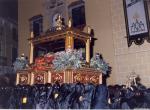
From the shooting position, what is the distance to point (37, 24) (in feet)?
22.4

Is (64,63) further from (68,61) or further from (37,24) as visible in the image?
(37,24)

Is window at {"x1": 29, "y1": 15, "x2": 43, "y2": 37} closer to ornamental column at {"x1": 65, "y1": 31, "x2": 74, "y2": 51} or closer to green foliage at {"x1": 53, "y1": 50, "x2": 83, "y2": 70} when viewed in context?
ornamental column at {"x1": 65, "y1": 31, "x2": 74, "y2": 51}

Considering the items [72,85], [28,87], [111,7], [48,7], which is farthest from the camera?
[48,7]

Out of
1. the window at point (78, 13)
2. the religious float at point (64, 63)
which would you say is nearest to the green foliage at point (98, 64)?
the religious float at point (64, 63)

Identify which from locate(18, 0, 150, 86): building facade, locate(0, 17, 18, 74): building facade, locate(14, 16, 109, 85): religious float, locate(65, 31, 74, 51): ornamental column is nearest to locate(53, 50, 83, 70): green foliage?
locate(14, 16, 109, 85): religious float

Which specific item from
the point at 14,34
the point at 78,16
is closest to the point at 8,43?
the point at 14,34

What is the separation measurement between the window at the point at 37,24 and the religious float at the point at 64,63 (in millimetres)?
1458

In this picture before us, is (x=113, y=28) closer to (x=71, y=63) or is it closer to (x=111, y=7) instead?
(x=111, y=7)

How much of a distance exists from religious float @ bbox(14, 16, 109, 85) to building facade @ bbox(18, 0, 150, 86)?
12.5 inches

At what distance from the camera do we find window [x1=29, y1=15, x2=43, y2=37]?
6.74 m

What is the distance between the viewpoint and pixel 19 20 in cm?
730

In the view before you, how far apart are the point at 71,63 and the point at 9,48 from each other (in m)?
2.92

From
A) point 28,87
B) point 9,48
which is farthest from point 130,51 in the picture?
point 9,48

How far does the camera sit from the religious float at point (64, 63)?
175 inches
